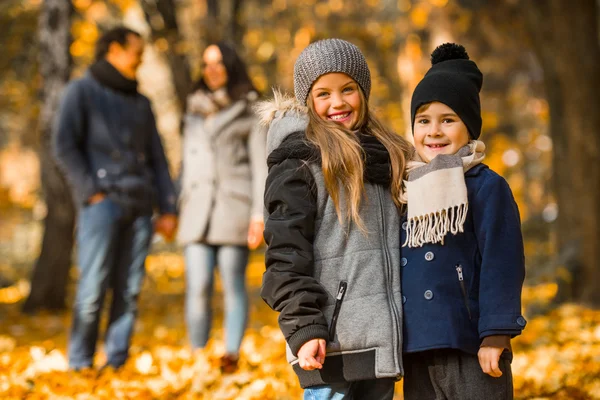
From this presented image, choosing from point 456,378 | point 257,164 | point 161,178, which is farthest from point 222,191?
point 456,378

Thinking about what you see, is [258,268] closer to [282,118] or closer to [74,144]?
[74,144]

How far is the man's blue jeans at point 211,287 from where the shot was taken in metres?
4.64

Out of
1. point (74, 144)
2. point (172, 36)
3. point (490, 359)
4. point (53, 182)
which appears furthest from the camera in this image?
point (53, 182)

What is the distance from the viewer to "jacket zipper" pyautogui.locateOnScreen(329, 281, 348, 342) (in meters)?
2.38

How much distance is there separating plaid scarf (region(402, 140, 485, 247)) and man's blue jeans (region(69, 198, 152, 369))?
244 cm

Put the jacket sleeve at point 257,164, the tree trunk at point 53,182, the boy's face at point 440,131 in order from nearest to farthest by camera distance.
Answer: the boy's face at point 440,131 < the jacket sleeve at point 257,164 < the tree trunk at point 53,182

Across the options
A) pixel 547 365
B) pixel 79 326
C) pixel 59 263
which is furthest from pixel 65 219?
pixel 547 365

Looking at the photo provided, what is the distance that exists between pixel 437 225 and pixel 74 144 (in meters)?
2.75

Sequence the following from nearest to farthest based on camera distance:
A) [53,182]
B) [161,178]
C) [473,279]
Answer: [473,279] < [161,178] < [53,182]

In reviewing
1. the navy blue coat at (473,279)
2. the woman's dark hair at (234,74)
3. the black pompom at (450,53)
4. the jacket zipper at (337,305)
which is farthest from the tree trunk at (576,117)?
the jacket zipper at (337,305)

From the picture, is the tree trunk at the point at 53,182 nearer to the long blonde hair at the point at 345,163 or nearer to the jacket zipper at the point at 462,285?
the long blonde hair at the point at 345,163

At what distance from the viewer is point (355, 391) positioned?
2.57 meters

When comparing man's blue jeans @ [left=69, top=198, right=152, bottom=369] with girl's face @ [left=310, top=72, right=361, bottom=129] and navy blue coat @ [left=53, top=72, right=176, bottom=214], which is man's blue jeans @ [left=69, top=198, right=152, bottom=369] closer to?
navy blue coat @ [left=53, top=72, right=176, bottom=214]

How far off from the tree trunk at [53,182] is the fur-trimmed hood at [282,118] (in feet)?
18.6
